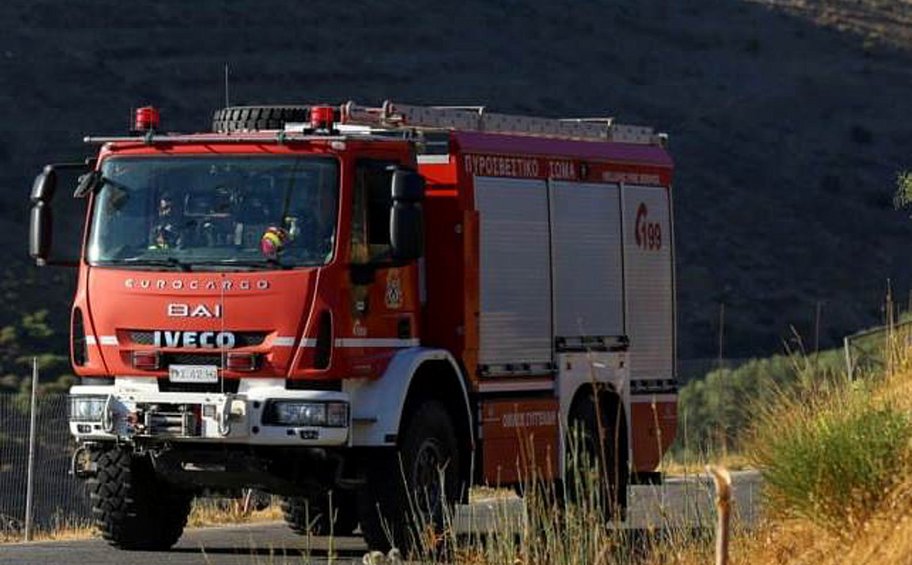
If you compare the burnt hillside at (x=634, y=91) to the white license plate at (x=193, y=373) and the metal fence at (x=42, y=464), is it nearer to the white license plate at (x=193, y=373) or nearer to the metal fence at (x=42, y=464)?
the metal fence at (x=42, y=464)

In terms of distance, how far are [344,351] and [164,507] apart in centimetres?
228

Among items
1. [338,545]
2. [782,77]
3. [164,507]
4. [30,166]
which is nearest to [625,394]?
[338,545]

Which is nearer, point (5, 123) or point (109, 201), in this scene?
point (109, 201)

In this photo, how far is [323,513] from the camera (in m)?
19.6

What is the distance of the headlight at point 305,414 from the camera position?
1614 centimetres

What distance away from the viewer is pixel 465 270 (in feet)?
57.4

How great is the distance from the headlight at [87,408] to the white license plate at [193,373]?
51 centimetres

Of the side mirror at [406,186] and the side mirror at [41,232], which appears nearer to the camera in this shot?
the side mirror at [406,186]

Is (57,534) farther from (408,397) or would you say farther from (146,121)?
(408,397)

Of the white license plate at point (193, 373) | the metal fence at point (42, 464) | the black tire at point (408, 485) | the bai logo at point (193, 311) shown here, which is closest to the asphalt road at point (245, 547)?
the black tire at point (408, 485)

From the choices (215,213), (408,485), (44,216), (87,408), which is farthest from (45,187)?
(408,485)

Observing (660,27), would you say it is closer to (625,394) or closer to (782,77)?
(782,77)

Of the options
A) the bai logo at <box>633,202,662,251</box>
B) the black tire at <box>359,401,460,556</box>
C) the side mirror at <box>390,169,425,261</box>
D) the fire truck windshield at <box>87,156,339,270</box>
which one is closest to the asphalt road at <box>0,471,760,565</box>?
the black tire at <box>359,401,460,556</box>

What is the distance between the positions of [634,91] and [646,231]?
54.0 m
